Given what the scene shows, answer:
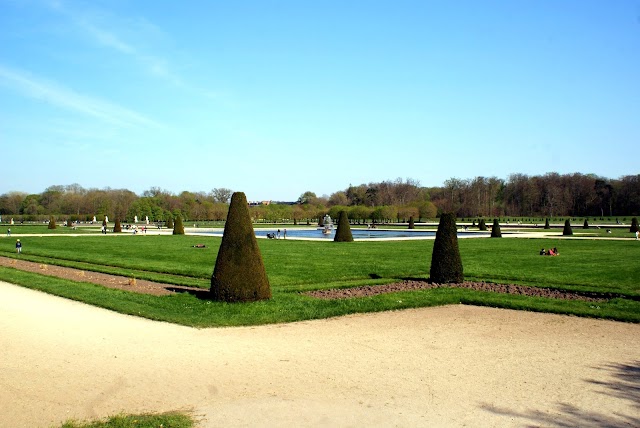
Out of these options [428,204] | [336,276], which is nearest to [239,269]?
[336,276]

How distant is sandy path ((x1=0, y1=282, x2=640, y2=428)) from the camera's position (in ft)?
21.1

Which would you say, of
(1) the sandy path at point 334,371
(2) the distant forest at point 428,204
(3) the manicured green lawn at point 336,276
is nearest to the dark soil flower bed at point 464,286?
(3) the manicured green lawn at point 336,276

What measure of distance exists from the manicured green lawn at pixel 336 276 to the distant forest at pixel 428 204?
195 feet

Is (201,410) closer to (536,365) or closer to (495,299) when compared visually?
(536,365)

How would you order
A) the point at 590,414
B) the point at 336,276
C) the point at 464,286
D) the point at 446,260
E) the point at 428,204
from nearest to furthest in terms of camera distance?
1. the point at 590,414
2. the point at 464,286
3. the point at 446,260
4. the point at 336,276
5. the point at 428,204

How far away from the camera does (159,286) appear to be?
56.1ft

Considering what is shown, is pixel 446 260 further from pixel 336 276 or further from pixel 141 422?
pixel 141 422

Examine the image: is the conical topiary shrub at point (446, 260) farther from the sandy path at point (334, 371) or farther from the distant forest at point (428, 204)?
the distant forest at point (428, 204)

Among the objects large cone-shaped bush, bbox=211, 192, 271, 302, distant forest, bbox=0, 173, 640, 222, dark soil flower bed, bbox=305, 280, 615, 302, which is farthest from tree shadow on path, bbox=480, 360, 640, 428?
distant forest, bbox=0, 173, 640, 222

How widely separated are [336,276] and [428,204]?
74274 millimetres

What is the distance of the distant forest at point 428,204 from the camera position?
97.7 m

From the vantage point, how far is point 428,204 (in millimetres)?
91375

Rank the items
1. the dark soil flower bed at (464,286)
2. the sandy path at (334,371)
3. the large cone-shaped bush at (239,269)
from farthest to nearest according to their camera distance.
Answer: the dark soil flower bed at (464,286) < the large cone-shaped bush at (239,269) < the sandy path at (334,371)

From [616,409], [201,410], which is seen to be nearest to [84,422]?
[201,410]
